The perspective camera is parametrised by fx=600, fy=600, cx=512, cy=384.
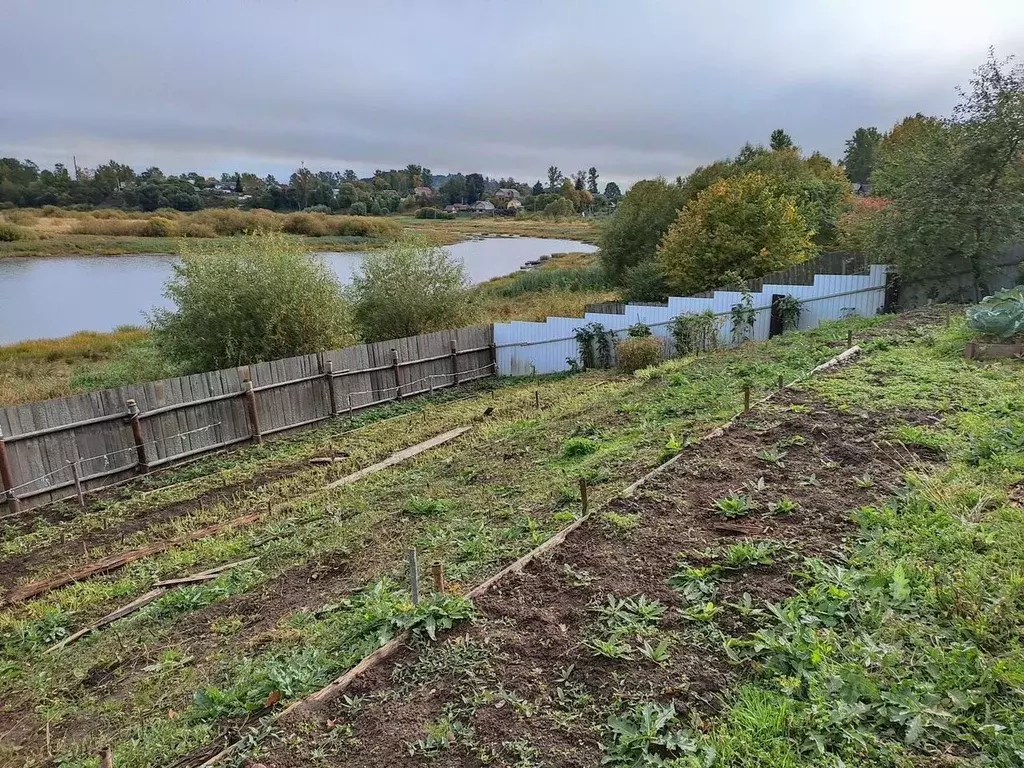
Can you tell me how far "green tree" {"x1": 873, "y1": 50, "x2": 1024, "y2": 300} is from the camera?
11.8m

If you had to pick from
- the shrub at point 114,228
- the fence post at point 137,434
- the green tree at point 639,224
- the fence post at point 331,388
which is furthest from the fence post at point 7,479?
the shrub at point 114,228

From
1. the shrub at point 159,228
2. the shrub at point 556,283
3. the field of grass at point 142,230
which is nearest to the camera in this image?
the shrub at point 556,283

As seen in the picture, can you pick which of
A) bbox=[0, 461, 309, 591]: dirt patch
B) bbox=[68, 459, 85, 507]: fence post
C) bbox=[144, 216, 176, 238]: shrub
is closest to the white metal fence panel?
bbox=[0, 461, 309, 591]: dirt patch

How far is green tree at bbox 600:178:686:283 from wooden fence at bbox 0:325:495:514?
530 inches

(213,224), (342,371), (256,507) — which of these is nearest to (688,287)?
(342,371)

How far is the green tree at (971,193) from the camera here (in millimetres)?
11750

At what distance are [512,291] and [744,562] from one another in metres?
27.4

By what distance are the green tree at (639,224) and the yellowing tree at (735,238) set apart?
661cm

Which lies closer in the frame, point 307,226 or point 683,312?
point 683,312

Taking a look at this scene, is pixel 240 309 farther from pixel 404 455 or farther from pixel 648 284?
pixel 648 284

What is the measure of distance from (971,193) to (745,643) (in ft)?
42.9

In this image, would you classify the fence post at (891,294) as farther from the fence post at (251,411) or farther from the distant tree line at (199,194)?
the distant tree line at (199,194)

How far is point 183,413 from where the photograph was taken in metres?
10.1

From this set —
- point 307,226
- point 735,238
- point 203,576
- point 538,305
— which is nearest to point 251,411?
point 203,576
